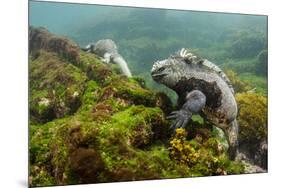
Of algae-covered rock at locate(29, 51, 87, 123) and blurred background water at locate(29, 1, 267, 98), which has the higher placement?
blurred background water at locate(29, 1, 267, 98)

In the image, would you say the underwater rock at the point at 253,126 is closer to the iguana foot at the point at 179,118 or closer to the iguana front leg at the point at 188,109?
the iguana front leg at the point at 188,109

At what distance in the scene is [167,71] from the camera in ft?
18.0

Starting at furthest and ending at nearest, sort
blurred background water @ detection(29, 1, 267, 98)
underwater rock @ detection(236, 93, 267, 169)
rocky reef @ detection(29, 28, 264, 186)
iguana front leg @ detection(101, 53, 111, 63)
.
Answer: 1. underwater rock @ detection(236, 93, 267, 169)
2. iguana front leg @ detection(101, 53, 111, 63)
3. blurred background water @ detection(29, 1, 267, 98)
4. rocky reef @ detection(29, 28, 264, 186)

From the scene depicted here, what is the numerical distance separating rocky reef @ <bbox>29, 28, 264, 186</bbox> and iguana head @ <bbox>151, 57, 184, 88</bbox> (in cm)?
15

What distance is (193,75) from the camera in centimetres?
557

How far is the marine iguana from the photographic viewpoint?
5262 millimetres

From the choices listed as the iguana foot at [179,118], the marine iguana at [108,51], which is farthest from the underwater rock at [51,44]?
the iguana foot at [179,118]

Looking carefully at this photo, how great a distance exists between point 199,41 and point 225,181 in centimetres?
154

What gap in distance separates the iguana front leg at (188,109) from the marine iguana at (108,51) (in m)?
0.69

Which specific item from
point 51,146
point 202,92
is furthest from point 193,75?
point 51,146

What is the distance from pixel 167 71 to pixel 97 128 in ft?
3.32

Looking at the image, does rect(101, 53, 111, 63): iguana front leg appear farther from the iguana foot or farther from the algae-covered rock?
the iguana foot

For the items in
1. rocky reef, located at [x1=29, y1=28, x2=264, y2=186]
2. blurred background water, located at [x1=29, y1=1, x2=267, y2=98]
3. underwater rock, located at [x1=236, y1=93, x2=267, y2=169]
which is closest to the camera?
rocky reef, located at [x1=29, y1=28, x2=264, y2=186]

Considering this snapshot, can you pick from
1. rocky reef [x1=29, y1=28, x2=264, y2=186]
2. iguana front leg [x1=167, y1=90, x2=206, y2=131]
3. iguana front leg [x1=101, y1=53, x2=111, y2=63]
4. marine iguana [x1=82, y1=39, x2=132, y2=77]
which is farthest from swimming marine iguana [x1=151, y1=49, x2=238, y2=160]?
iguana front leg [x1=101, y1=53, x2=111, y2=63]
